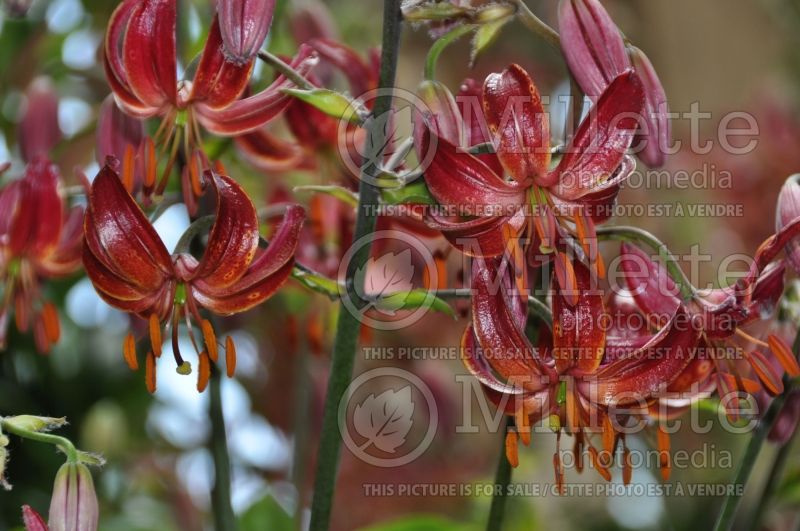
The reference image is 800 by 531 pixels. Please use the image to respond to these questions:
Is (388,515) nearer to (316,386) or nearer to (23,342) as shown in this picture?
(316,386)

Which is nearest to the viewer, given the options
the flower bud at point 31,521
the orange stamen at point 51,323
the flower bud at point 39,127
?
the flower bud at point 31,521

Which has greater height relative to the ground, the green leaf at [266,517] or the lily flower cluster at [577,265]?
the lily flower cluster at [577,265]

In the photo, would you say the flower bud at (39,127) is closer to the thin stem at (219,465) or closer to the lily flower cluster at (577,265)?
the thin stem at (219,465)

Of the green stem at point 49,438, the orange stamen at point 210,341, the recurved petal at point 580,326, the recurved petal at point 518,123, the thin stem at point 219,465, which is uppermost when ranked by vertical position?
the recurved petal at point 518,123

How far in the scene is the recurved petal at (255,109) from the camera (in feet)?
1.99

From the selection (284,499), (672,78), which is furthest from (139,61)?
(672,78)

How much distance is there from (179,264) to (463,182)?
163mm

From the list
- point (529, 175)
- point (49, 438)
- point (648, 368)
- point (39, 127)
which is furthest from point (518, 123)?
point (39, 127)

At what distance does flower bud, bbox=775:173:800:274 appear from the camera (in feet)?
1.92

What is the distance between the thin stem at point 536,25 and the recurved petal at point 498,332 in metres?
0.13

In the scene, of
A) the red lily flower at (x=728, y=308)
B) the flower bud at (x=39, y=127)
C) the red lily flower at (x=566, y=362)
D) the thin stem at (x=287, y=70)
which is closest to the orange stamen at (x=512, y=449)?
the red lily flower at (x=566, y=362)

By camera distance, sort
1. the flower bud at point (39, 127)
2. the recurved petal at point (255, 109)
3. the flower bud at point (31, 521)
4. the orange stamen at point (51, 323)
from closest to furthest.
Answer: the flower bud at point (31, 521) < the recurved petal at point (255, 109) < the orange stamen at point (51, 323) < the flower bud at point (39, 127)

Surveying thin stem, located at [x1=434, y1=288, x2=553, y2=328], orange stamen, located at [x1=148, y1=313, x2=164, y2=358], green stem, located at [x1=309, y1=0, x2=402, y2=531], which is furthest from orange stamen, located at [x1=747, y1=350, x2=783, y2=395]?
orange stamen, located at [x1=148, y1=313, x2=164, y2=358]

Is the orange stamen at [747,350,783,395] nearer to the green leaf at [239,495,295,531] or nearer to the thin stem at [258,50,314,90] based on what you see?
the thin stem at [258,50,314,90]
